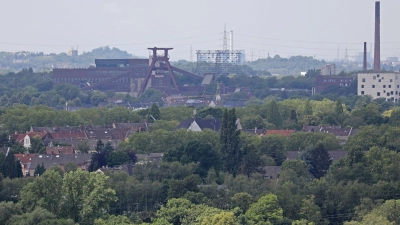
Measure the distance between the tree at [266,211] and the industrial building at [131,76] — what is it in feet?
264

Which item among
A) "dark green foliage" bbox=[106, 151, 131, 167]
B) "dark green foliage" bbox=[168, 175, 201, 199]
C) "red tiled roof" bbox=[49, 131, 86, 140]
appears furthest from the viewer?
"red tiled roof" bbox=[49, 131, 86, 140]

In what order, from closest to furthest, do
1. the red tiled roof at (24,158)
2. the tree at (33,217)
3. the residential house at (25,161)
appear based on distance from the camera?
the tree at (33,217)
the residential house at (25,161)
the red tiled roof at (24,158)

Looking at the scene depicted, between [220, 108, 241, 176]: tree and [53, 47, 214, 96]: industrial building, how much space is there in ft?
219

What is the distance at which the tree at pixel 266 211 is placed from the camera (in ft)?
123

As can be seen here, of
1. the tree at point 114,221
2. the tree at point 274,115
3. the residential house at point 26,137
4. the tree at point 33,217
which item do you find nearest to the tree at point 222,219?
the tree at point 114,221

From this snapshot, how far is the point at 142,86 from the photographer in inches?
4717

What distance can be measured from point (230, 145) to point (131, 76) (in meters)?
79.5

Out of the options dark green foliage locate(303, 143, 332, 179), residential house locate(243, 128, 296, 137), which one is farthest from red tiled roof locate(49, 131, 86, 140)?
dark green foliage locate(303, 143, 332, 179)

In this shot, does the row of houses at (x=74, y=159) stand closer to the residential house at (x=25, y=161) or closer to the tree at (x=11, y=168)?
the residential house at (x=25, y=161)

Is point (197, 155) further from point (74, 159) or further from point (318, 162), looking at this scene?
point (74, 159)

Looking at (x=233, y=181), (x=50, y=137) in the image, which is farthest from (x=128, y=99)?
(x=233, y=181)

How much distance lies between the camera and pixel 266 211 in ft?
125

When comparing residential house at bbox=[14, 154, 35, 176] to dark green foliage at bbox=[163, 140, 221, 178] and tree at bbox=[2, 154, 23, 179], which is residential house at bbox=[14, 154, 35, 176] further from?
dark green foliage at bbox=[163, 140, 221, 178]

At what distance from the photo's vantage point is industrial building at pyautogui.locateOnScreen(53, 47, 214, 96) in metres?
122
